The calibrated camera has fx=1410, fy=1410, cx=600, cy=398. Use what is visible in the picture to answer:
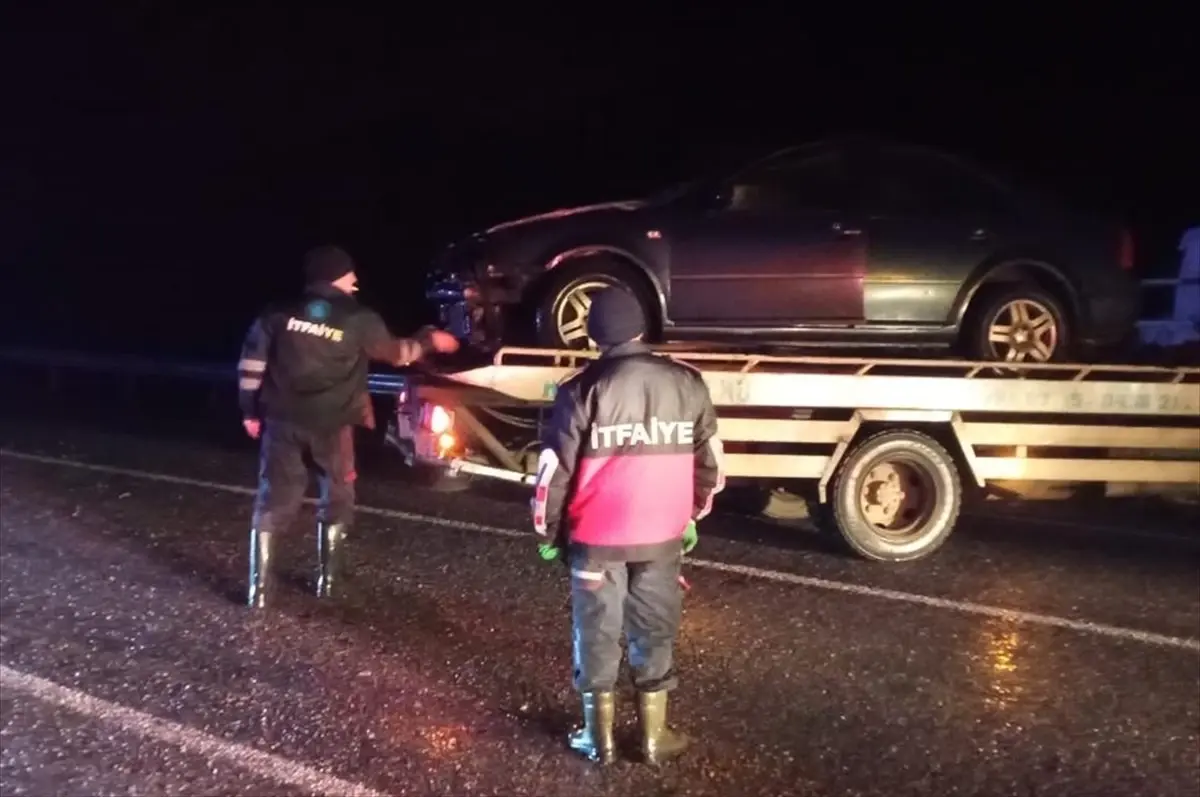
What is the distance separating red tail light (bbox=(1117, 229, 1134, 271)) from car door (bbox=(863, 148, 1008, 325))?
884mm

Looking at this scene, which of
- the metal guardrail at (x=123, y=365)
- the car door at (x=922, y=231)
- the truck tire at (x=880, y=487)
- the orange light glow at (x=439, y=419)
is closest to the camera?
the orange light glow at (x=439, y=419)

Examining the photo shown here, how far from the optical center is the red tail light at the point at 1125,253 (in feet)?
30.3

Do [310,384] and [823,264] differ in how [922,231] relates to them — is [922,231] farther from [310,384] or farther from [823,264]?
[310,384]

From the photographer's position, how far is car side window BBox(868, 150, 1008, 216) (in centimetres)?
897

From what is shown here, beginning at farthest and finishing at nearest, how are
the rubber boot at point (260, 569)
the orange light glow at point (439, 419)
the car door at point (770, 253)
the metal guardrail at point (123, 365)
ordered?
1. the metal guardrail at point (123, 365)
2. the car door at point (770, 253)
3. the orange light glow at point (439, 419)
4. the rubber boot at point (260, 569)

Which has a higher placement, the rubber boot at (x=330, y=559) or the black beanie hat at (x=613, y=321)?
the black beanie hat at (x=613, y=321)

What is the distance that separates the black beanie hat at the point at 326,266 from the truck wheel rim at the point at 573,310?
6.92 ft

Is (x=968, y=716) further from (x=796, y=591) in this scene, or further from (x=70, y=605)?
(x=70, y=605)

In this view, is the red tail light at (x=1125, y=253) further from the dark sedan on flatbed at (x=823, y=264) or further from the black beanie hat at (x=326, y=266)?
the black beanie hat at (x=326, y=266)

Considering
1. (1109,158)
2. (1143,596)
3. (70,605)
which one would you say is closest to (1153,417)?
(1143,596)

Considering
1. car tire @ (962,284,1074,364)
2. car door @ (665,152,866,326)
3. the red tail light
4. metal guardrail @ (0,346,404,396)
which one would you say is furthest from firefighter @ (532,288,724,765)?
metal guardrail @ (0,346,404,396)

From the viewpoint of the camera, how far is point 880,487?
8.11 meters

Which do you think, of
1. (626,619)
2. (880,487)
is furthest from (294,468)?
(880,487)

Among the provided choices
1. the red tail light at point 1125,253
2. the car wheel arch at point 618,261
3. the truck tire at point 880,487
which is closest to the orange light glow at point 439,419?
the car wheel arch at point 618,261
